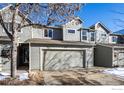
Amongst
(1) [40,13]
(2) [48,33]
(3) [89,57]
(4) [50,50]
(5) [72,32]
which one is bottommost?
(3) [89,57]

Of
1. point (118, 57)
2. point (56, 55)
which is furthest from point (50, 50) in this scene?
point (118, 57)

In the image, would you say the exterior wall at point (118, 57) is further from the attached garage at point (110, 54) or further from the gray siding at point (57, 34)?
the gray siding at point (57, 34)

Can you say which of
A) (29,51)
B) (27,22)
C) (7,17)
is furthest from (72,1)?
(29,51)

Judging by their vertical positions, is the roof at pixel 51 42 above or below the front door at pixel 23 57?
above

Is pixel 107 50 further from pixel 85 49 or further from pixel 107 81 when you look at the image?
pixel 107 81

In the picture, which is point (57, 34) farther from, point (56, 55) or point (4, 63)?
point (4, 63)

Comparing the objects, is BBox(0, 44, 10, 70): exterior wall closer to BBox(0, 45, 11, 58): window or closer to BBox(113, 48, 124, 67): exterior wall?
BBox(0, 45, 11, 58): window

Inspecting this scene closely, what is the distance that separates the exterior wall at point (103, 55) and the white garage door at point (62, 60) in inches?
63.6

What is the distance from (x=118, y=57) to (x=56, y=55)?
5086 mm

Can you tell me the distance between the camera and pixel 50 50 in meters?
14.7

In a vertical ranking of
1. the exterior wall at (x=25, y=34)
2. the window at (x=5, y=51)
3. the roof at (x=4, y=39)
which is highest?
the exterior wall at (x=25, y=34)

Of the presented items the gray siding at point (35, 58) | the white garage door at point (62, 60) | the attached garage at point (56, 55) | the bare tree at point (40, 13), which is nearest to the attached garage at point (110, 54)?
the attached garage at point (56, 55)

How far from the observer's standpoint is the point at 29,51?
47.0 ft

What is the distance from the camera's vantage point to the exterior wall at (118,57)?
16.7m
